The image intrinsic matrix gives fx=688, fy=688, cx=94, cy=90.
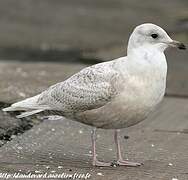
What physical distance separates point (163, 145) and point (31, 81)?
11.6 ft

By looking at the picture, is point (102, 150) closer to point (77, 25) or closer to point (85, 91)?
point (85, 91)

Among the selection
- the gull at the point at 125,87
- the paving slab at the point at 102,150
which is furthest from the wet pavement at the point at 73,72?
the gull at the point at 125,87

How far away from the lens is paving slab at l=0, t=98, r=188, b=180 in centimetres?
636

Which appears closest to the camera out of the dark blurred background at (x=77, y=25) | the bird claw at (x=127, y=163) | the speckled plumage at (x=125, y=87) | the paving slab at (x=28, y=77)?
the speckled plumage at (x=125, y=87)

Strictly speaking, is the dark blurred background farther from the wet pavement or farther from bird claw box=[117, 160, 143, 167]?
bird claw box=[117, 160, 143, 167]

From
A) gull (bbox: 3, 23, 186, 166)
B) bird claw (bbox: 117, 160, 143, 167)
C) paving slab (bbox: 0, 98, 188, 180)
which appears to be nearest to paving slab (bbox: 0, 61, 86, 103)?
paving slab (bbox: 0, 98, 188, 180)

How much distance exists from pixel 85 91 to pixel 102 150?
992 millimetres

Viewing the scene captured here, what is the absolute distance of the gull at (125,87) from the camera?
6297mm

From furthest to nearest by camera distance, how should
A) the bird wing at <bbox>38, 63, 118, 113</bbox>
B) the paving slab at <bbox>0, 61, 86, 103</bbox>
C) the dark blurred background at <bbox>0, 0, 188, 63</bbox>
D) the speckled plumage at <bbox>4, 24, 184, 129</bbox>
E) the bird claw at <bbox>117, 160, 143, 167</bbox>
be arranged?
the dark blurred background at <bbox>0, 0, 188, 63</bbox> < the paving slab at <bbox>0, 61, 86, 103</bbox> < the bird claw at <bbox>117, 160, 143, 167</bbox> < the bird wing at <bbox>38, 63, 118, 113</bbox> < the speckled plumage at <bbox>4, 24, 184, 129</bbox>

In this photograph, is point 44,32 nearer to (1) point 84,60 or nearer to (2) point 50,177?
(1) point 84,60

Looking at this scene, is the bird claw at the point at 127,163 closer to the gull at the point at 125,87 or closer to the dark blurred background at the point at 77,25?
the gull at the point at 125,87

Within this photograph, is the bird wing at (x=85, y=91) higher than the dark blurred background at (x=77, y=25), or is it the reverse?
the dark blurred background at (x=77, y=25)

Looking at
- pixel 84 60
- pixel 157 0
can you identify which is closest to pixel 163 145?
pixel 84 60

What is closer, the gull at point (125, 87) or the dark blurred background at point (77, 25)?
the gull at point (125, 87)
